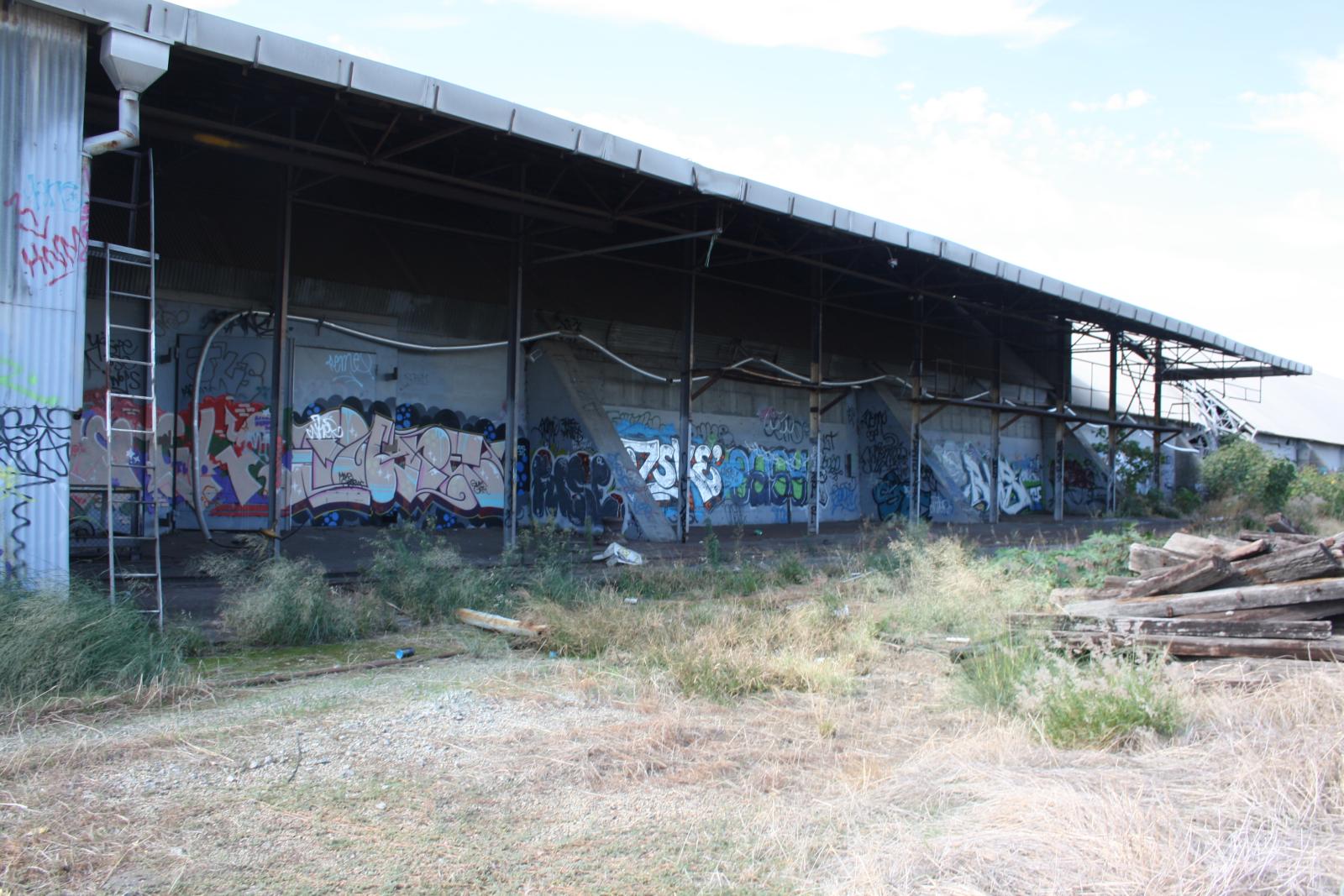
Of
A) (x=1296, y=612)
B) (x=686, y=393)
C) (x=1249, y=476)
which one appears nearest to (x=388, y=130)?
(x=686, y=393)

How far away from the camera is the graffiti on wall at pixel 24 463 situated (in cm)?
761

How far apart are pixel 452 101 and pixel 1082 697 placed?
8870 mm

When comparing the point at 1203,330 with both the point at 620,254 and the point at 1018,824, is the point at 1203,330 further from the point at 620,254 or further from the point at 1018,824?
the point at 1018,824

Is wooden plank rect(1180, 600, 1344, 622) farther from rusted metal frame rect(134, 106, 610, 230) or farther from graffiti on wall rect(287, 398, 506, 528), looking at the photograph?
graffiti on wall rect(287, 398, 506, 528)

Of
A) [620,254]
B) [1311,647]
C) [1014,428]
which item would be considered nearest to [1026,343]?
[1014,428]

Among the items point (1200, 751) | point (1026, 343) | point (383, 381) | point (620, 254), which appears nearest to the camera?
point (1200, 751)

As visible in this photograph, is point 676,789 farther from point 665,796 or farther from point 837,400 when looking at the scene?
point 837,400

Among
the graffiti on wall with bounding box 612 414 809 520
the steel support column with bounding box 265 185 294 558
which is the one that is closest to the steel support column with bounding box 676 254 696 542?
the graffiti on wall with bounding box 612 414 809 520

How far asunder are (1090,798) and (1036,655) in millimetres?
2694

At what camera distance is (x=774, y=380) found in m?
21.9

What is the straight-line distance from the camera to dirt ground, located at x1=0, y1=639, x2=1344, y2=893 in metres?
3.94

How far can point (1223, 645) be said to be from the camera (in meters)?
7.06

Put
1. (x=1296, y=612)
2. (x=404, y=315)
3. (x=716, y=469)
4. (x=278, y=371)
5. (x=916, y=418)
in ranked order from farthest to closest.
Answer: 1. (x=916, y=418)
2. (x=716, y=469)
3. (x=404, y=315)
4. (x=278, y=371)
5. (x=1296, y=612)

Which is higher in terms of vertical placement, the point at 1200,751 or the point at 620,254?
the point at 620,254
